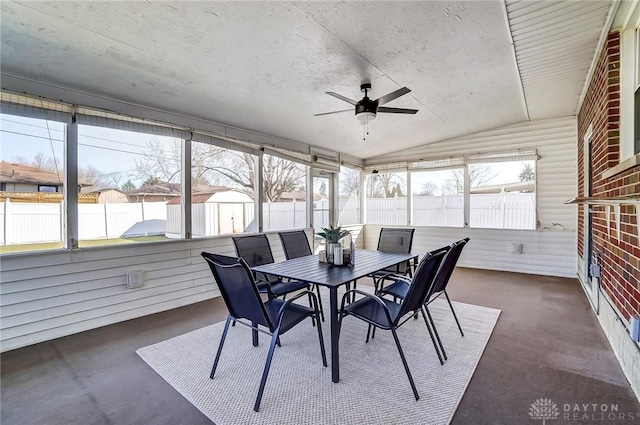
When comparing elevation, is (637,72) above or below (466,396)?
above

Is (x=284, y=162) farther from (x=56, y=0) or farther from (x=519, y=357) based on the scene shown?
(x=519, y=357)

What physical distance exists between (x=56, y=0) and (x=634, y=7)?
13.1 feet

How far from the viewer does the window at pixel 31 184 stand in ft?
8.82

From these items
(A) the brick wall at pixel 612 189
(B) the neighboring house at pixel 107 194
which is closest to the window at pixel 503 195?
(A) the brick wall at pixel 612 189

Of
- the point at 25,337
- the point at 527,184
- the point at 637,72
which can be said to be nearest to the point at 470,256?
the point at 527,184

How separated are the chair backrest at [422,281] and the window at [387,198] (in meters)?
4.81

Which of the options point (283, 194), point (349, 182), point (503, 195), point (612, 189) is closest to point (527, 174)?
point (503, 195)

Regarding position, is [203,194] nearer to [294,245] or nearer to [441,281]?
[294,245]

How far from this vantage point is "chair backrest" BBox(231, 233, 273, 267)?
3.25 meters

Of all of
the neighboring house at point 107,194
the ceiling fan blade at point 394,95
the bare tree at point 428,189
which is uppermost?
the ceiling fan blade at point 394,95

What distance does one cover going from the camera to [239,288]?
2.01 metres

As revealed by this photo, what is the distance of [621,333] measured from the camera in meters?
2.31

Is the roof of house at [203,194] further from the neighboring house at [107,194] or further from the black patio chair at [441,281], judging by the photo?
the black patio chair at [441,281]

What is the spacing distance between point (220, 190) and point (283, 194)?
134cm
